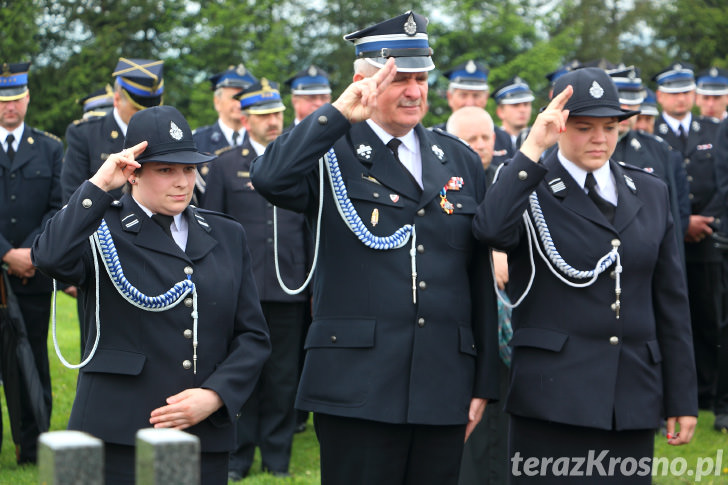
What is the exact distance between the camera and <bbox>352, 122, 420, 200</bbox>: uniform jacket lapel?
4.49 metres

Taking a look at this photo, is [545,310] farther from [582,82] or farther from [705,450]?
[705,450]

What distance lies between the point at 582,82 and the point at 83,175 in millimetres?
3901

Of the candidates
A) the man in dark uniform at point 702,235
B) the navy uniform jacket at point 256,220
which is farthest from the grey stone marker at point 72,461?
the man in dark uniform at point 702,235

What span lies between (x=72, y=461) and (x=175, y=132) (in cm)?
227

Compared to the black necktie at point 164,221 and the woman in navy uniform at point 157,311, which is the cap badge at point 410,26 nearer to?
the woman in navy uniform at point 157,311

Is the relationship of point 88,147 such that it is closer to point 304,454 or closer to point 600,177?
point 304,454

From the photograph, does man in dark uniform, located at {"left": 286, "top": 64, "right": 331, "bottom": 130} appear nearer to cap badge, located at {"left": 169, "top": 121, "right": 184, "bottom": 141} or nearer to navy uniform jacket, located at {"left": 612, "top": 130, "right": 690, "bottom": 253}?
navy uniform jacket, located at {"left": 612, "top": 130, "right": 690, "bottom": 253}

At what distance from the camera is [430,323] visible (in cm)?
443

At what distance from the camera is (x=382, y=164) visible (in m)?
4.52

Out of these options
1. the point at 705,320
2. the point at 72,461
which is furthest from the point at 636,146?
the point at 72,461

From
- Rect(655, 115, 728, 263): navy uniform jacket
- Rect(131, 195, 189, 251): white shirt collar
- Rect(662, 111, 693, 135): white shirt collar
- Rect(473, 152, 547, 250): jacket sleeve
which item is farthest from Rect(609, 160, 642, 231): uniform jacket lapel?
Rect(662, 111, 693, 135): white shirt collar

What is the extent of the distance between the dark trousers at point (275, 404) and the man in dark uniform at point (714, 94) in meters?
5.65

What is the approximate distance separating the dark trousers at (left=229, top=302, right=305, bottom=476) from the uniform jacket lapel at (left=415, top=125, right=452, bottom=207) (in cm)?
339

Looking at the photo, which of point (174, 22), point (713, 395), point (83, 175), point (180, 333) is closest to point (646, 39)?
point (174, 22)
